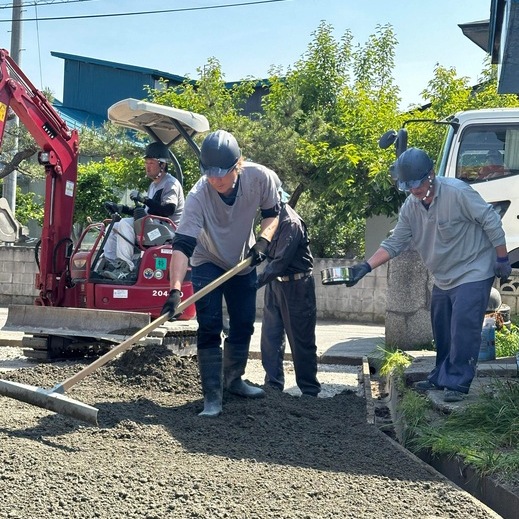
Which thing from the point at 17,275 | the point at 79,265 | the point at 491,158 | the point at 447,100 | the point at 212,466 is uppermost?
the point at 447,100

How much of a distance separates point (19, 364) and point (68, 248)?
1480mm

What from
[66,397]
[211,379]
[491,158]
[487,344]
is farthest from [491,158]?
[66,397]

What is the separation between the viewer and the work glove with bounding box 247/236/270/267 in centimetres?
535

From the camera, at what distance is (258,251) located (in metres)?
5.34

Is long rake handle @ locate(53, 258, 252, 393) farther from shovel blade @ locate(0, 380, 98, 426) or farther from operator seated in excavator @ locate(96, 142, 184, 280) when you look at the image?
operator seated in excavator @ locate(96, 142, 184, 280)

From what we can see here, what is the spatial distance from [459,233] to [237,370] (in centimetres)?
178

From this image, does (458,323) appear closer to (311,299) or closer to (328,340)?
(311,299)

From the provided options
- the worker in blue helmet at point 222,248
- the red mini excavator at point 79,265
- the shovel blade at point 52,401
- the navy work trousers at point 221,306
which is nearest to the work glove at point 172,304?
the worker in blue helmet at point 222,248

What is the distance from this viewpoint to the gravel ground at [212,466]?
3422 millimetres

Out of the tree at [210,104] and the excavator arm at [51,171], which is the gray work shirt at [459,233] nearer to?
the excavator arm at [51,171]

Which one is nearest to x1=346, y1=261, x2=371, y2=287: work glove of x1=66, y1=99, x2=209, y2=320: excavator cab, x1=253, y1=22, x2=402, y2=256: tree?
x1=66, y1=99, x2=209, y2=320: excavator cab

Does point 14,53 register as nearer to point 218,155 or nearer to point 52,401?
point 218,155

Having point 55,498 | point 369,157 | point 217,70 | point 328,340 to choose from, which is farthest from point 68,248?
point 217,70

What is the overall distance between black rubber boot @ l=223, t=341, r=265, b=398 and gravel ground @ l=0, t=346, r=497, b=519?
Answer: 90 millimetres
